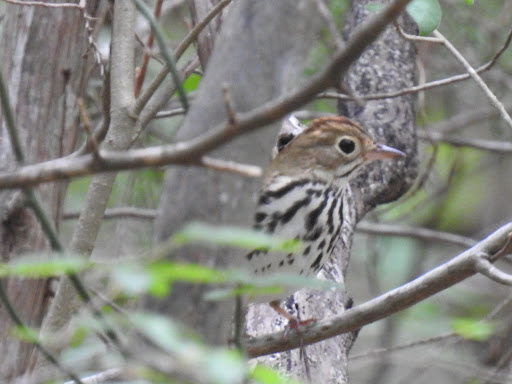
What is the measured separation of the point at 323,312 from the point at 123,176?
181 centimetres

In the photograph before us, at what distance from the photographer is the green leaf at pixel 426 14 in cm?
254

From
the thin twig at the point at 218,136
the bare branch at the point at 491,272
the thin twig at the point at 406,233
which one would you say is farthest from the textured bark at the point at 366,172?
the thin twig at the point at 218,136

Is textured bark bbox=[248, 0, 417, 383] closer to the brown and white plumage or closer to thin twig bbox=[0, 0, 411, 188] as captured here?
the brown and white plumage

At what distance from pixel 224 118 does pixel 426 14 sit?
1156 millimetres

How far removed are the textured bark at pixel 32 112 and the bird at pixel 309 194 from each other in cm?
84

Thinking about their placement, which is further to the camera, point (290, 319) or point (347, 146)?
point (347, 146)

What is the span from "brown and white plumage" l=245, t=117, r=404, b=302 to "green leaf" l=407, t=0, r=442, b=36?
1.99ft

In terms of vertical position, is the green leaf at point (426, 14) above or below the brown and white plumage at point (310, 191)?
above

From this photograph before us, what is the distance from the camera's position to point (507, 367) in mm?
4930

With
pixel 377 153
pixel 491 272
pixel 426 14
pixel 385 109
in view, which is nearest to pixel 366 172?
pixel 385 109

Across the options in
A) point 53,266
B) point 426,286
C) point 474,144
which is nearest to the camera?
point 53,266

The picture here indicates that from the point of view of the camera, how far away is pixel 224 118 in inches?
62.6

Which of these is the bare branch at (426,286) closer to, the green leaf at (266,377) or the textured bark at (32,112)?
the green leaf at (266,377)

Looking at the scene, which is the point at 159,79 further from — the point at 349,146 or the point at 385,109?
the point at 385,109
